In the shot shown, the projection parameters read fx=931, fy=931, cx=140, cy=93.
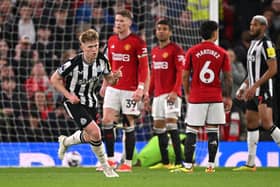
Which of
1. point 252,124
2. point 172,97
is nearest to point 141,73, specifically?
point 172,97

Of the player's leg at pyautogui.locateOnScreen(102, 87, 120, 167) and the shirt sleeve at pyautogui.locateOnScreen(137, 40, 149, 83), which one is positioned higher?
the shirt sleeve at pyautogui.locateOnScreen(137, 40, 149, 83)

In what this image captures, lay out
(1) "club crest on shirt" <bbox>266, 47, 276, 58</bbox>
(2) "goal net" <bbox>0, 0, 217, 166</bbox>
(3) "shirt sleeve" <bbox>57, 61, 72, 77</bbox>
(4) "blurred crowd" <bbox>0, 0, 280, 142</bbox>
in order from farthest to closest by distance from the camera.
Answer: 1. (4) "blurred crowd" <bbox>0, 0, 280, 142</bbox>
2. (2) "goal net" <bbox>0, 0, 217, 166</bbox>
3. (1) "club crest on shirt" <bbox>266, 47, 276, 58</bbox>
4. (3) "shirt sleeve" <bbox>57, 61, 72, 77</bbox>

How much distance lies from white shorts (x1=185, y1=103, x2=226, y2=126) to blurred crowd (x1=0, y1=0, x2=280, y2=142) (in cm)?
366

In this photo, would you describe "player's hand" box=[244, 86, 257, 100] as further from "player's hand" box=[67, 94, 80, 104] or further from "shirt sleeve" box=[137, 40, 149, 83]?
"player's hand" box=[67, 94, 80, 104]

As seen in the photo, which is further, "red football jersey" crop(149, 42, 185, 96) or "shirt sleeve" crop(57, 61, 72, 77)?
"red football jersey" crop(149, 42, 185, 96)

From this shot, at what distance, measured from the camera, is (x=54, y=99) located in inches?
664

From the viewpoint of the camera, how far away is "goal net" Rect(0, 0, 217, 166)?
16.3 m

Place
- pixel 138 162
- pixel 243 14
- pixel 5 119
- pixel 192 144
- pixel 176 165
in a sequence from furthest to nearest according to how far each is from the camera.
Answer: pixel 243 14, pixel 5 119, pixel 138 162, pixel 176 165, pixel 192 144

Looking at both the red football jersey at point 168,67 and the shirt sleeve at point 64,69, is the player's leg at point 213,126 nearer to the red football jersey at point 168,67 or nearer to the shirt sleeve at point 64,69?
the red football jersey at point 168,67

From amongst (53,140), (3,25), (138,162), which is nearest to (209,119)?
(138,162)

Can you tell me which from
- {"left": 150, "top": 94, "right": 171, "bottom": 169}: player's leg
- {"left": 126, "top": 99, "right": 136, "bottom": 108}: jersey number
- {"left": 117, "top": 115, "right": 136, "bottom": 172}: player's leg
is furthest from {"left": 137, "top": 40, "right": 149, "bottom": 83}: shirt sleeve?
{"left": 150, "top": 94, "right": 171, "bottom": 169}: player's leg

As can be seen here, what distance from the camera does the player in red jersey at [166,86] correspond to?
45.0 feet

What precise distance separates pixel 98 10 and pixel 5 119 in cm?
294

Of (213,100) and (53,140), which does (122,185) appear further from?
(53,140)
